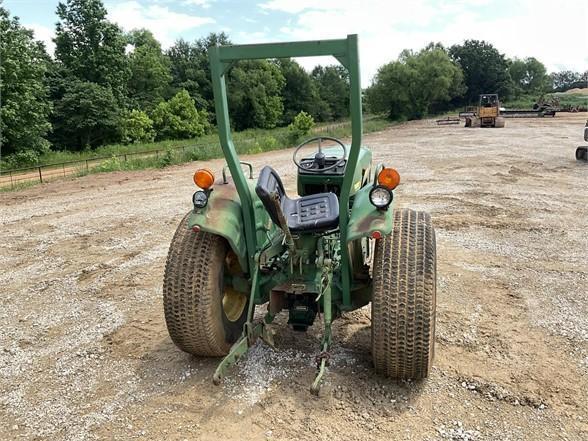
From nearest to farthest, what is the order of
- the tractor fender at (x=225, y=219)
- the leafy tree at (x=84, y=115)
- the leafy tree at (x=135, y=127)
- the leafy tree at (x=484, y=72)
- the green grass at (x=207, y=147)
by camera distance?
the tractor fender at (x=225, y=219)
the green grass at (x=207, y=147)
the leafy tree at (x=84, y=115)
the leafy tree at (x=135, y=127)
the leafy tree at (x=484, y=72)

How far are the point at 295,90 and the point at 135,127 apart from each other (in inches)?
939

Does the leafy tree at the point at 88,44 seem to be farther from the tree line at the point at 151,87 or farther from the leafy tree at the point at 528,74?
the leafy tree at the point at 528,74

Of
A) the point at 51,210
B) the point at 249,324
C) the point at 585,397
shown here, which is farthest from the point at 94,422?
the point at 51,210

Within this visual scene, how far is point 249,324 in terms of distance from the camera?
342 cm

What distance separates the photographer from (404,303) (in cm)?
317

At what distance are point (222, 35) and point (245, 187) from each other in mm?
62558

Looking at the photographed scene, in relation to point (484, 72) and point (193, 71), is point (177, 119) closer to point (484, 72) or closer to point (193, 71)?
point (193, 71)

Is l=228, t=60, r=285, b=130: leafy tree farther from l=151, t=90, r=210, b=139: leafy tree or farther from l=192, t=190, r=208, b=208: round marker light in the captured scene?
l=192, t=190, r=208, b=208: round marker light

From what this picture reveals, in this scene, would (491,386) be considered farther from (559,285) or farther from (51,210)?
(51,210)

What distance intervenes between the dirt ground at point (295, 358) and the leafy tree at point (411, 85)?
49362mm

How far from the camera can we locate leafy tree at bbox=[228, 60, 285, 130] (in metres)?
50.2

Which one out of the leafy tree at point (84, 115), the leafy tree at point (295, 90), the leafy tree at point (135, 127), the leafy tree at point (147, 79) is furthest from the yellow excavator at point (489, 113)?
the leafy tree at point (147, 79)

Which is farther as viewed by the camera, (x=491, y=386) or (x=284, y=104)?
(x=284, y=104)

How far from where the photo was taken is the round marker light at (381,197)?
3287 mm
